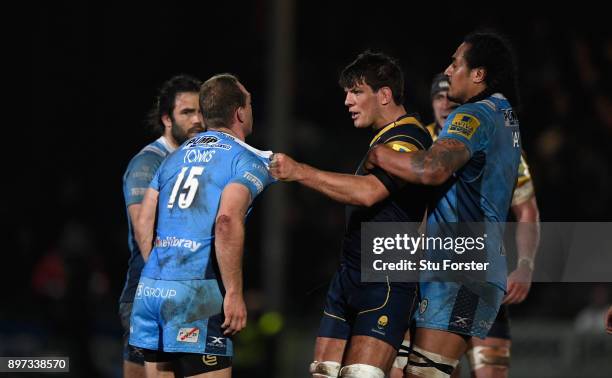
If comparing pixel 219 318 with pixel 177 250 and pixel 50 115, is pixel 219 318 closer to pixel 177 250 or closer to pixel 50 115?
pixel 177 250

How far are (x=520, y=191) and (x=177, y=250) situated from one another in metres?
2.82

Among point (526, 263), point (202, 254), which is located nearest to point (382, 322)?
point (202, 254)

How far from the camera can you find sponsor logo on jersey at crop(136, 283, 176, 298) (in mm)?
6020

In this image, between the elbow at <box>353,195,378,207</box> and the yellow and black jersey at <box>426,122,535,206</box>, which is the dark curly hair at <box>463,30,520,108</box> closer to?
the elbow at <box>353,195,378,207</box>

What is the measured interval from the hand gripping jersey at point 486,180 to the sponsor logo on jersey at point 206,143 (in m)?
1.25

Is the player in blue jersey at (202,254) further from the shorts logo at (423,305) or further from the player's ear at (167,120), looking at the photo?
the player's ear at (167,120)

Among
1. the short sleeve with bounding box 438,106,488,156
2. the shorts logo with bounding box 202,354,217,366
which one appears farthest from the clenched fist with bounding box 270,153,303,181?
the shorts logo with bounding box 202,354,217,366

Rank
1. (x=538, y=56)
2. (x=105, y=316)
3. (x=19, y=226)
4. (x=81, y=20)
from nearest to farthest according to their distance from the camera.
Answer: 1. (x=105, y=316)
2. (x=19, y=226)
3. (x=538, y=56)
4. (x=81, y=20)

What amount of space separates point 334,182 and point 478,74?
1.14 m

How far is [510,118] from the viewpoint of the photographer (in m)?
6.23

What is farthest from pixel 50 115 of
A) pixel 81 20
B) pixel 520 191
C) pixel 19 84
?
pixel 520 191

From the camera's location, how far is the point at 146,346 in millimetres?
6117

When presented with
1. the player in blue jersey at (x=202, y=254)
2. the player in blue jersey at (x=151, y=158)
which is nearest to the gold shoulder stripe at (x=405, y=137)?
the player in blue jersey at (x=202, y=254)

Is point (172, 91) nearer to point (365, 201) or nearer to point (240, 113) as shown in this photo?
point (240, 113)
